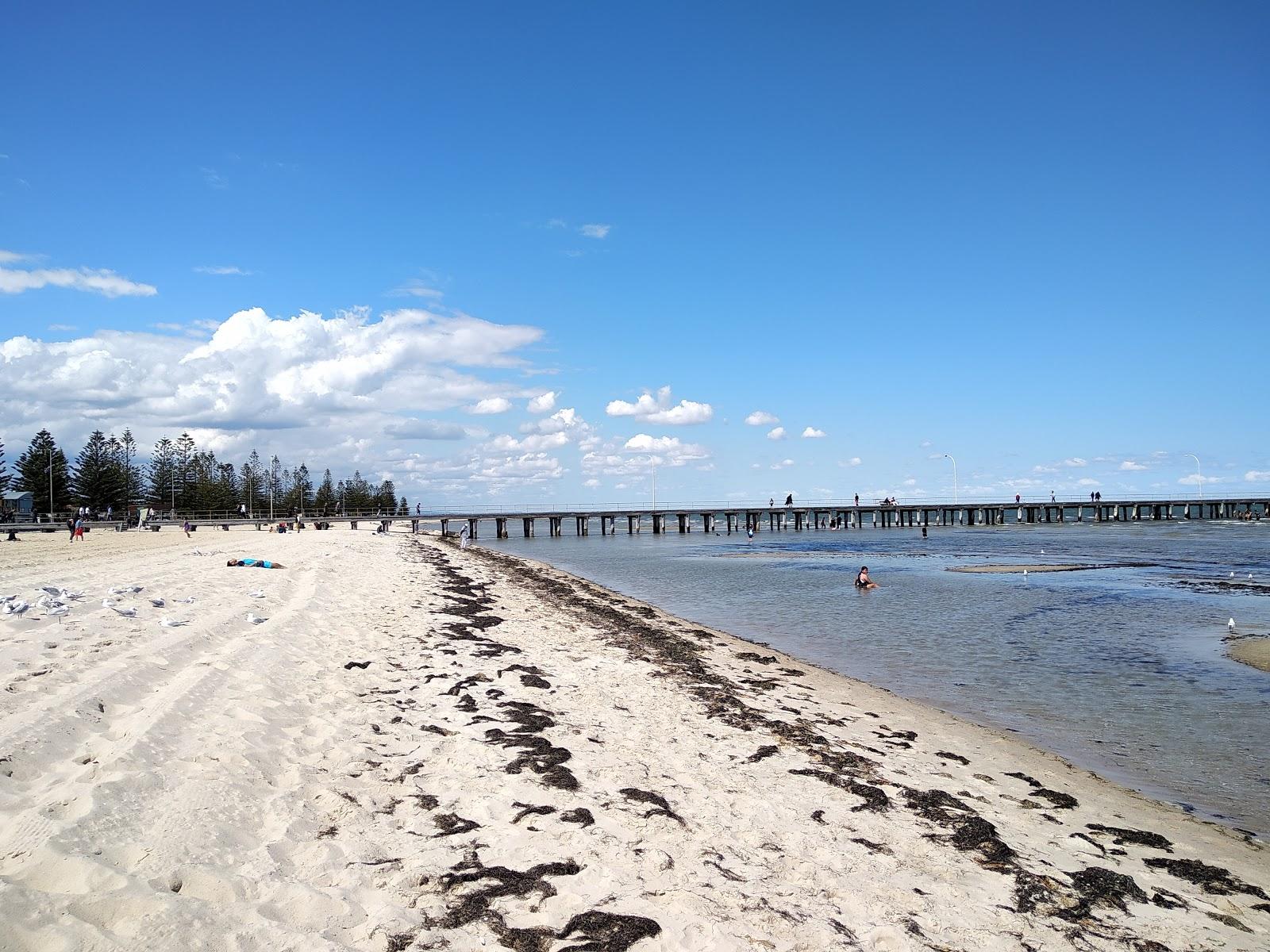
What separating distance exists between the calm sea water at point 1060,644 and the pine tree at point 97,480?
217ft

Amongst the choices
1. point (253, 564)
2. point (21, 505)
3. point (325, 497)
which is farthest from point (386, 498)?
point (253, 564)

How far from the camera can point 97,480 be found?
7650 cm

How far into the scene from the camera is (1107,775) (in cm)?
758

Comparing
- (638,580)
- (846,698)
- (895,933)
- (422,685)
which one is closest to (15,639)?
(422,685)

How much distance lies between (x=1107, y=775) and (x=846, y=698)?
11.3 ft

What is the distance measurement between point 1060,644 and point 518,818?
14.1 m

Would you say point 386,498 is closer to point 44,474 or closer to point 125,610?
point 44,474

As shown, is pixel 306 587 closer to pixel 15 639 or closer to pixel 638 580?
pixel 15 639

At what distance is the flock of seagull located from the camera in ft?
27.7

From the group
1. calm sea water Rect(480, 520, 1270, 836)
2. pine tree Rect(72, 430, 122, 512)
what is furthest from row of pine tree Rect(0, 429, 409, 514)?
calm sea water Rect(480, 520, 1270, 836)

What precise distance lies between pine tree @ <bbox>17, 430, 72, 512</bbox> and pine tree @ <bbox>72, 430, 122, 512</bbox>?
1.13m

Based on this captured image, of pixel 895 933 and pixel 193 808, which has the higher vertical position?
pixel 193 808

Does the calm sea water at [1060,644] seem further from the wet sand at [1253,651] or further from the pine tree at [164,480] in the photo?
the pine tree at [164,480]

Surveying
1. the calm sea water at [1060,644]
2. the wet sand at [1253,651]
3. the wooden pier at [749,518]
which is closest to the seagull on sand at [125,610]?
the calm sea water at [1060,644]
